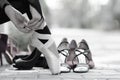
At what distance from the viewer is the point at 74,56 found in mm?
5207

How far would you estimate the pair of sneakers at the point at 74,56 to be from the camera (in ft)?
16.7

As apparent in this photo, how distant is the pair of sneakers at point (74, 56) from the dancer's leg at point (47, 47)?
33cm

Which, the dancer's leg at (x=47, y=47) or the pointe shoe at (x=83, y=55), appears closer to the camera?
the dancer's leg at (x=47, y=47)

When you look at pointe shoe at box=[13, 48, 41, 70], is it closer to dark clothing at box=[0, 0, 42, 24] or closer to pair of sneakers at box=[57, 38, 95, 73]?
pair of sneakers at box=[57, 38, 95, 73]

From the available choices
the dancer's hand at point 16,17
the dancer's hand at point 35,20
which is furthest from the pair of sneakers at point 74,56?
the dancer's hand at point 16,17

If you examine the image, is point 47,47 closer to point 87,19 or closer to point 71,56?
point 71,56

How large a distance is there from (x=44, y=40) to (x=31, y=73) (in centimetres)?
37

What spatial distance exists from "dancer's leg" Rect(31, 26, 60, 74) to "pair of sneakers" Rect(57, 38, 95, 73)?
1.10 feet

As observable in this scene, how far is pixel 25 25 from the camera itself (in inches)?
176

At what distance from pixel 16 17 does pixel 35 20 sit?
189 mm

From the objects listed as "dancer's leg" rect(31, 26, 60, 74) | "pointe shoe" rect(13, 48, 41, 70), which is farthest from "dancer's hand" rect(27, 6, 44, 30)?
"pointe shoe" rect(13, 48, 41, 70)

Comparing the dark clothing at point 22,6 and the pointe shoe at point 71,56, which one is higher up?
the dark clothing at point 22,6

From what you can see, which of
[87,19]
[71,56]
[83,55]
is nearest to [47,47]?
[71,56]

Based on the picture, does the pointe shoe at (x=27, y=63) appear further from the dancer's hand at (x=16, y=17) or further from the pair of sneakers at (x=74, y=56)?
the dancer's hand at (x=16, y=17)
